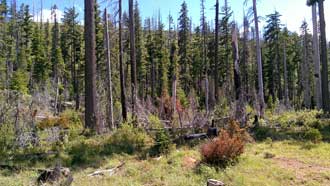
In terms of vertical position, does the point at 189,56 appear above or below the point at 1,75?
above

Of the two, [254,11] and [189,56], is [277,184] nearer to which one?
[254,11]

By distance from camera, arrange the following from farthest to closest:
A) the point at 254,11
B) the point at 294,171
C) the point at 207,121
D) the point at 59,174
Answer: the point at 254,11
the point at 207,121
the point at 294,171
the point at 59,174

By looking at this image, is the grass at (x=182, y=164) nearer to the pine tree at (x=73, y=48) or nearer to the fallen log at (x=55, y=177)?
the fallen log at (x=55, y=177)

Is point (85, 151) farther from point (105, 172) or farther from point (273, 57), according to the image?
point (273, 57)

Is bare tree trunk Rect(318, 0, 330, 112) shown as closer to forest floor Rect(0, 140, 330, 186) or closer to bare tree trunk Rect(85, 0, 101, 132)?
forest floor Rect(0, 140, 330, 186)

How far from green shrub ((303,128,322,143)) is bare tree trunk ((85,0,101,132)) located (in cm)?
675

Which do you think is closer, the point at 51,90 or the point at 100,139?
the point at 100,139

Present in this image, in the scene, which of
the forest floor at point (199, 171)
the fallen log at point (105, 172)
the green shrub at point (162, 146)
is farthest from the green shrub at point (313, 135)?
the fallen log at point (105, 172)

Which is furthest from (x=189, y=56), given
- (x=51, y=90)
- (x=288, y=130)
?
(x=288, y=130)

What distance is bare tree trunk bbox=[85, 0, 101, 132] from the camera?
12.2m

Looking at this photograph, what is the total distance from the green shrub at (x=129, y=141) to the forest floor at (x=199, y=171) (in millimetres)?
641

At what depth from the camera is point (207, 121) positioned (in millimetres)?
12703

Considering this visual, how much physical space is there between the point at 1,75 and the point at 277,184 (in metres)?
31.2

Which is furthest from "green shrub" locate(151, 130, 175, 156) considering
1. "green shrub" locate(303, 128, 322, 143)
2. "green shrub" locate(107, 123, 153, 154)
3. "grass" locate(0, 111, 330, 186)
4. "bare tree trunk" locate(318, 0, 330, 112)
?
"bare tree trunk" locate(318, 0, 330, 112)
